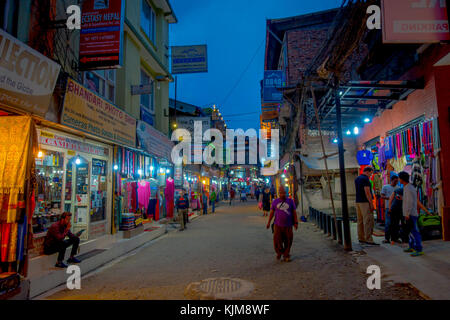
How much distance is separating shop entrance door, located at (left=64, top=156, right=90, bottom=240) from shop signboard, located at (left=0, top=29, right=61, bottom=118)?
2.89 meters

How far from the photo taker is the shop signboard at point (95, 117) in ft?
23.2

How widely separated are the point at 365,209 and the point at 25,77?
8.85m

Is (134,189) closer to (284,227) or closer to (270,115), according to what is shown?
(284,227)

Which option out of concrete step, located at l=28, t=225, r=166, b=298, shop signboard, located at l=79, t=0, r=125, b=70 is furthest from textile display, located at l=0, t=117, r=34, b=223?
shop signboard, located at l=79, t=0, r=125, b=70

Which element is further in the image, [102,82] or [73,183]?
[102,82]

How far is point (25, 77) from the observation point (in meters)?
5.33

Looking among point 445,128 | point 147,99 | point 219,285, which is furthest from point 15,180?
point 445,128

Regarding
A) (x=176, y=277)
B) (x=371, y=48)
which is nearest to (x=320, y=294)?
(x=176, y=277)

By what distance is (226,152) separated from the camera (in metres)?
42.1

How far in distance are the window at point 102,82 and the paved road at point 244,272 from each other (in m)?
5.75

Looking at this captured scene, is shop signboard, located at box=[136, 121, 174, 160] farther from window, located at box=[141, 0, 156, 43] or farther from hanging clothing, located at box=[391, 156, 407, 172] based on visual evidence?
hanging clothing, located at box=[391, 156, 407, 172]

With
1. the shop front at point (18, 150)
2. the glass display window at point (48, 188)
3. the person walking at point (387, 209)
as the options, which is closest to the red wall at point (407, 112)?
the person walking at point (387, 209)
